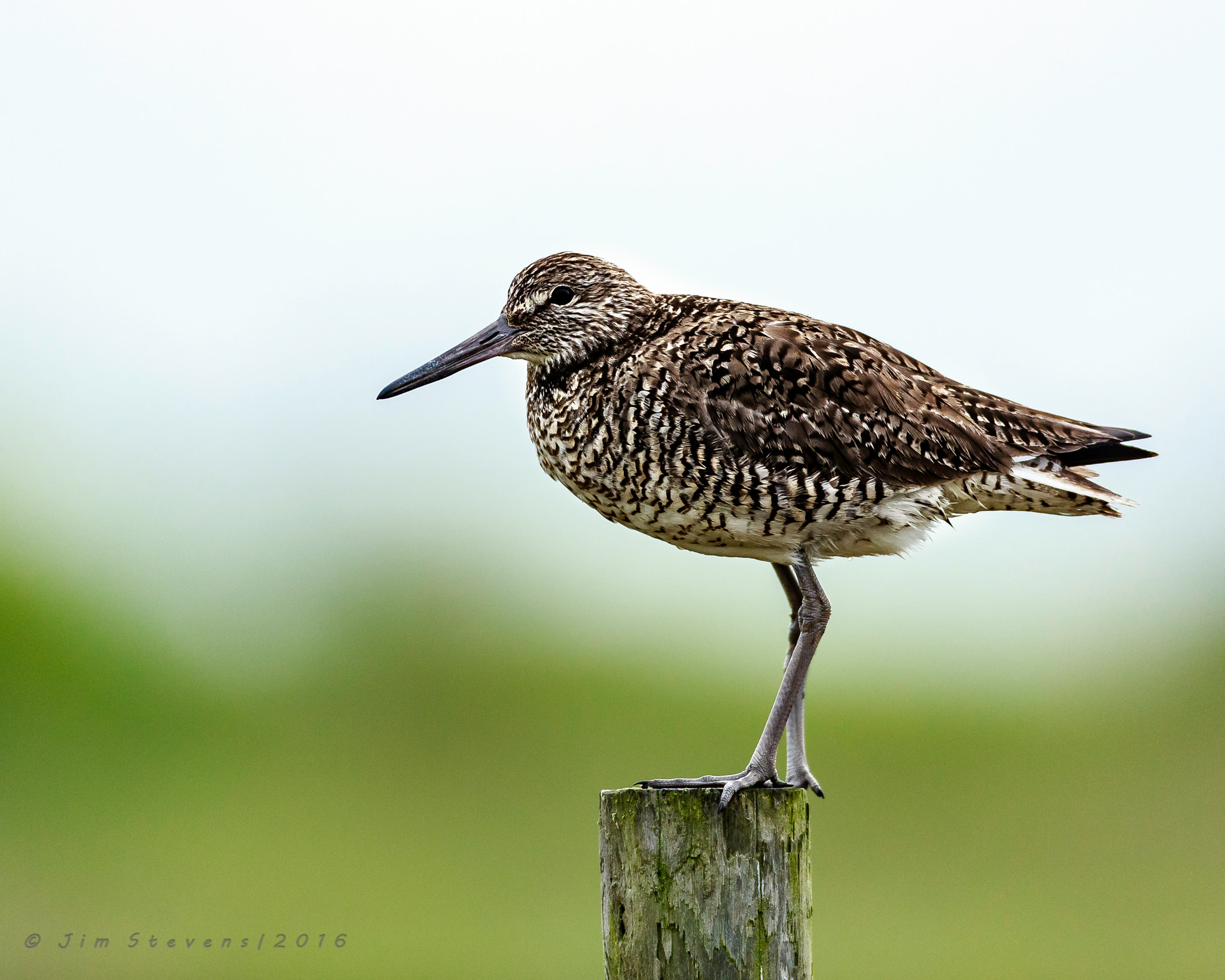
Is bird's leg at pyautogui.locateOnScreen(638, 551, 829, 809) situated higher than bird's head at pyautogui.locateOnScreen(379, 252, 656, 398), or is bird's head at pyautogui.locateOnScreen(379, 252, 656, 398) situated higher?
bird's head at pyautogui.locateOnScreen(379, 252, 656, 398)

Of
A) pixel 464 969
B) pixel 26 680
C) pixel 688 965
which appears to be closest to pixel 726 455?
pixel 688 965

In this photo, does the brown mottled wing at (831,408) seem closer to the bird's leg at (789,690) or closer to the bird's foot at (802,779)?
the bird's leg at (789,690)

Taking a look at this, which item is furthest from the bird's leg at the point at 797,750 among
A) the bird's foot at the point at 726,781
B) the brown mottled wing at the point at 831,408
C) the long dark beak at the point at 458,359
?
the long dark beak at the point at 458,359

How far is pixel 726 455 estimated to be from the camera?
6.09m

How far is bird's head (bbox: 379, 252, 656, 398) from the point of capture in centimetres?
687

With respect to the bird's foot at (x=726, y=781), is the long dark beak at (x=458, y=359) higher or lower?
higher

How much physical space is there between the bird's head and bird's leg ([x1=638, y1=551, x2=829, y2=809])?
159 cm

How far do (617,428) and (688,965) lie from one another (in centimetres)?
246

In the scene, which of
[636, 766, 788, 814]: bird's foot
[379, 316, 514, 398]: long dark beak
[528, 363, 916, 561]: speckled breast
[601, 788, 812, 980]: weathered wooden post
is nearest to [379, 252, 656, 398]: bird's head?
[379, 316, 514, 398]: long dark beak

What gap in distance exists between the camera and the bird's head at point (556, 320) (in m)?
6.87

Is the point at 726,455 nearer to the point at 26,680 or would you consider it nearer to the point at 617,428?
the point at 617,428

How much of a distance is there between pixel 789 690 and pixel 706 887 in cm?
129

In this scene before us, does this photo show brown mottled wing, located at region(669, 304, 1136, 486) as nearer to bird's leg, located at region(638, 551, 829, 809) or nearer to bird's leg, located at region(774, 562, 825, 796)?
bird's leg, located at region(638, 551, 829, 809)

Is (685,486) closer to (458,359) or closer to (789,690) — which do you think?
(789,690)
